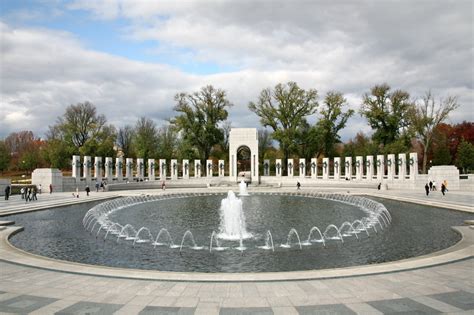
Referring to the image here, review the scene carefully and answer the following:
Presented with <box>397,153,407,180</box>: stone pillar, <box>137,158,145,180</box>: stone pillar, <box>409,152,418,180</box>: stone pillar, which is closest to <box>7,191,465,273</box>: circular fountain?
<box>409,152,418,180</box>: stone pillar

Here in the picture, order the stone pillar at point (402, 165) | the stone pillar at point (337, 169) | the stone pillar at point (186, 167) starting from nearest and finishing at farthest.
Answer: the stone pillar at point (402, 165) → the stone pillar at point (337, 169) → the stone pillar at point (186, 167)

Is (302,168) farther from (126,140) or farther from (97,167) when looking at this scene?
(126,140)

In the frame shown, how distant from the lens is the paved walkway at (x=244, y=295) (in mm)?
7215

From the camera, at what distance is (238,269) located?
1105cm

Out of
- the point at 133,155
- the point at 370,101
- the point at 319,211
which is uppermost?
the point at 370,101

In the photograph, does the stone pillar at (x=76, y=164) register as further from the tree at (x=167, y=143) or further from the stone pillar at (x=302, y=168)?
the stone pillar at (x=302, y=168)

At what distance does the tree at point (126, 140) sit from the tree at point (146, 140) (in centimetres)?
232

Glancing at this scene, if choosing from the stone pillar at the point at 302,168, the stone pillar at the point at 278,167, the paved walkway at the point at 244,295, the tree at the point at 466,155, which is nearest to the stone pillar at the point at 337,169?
the stone pillar at the point at 302,168

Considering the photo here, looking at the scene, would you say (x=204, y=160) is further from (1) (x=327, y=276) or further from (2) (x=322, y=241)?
(1) (x=327, y=276)

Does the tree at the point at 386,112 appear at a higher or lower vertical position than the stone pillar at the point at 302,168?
higher

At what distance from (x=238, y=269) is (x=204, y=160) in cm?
6054

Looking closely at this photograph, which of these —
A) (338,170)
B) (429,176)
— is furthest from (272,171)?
(429,176)

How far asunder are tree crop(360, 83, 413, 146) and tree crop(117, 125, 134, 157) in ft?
170

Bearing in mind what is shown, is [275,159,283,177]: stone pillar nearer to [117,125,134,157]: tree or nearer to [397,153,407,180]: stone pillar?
[397,153,407,180]: stone pillar
